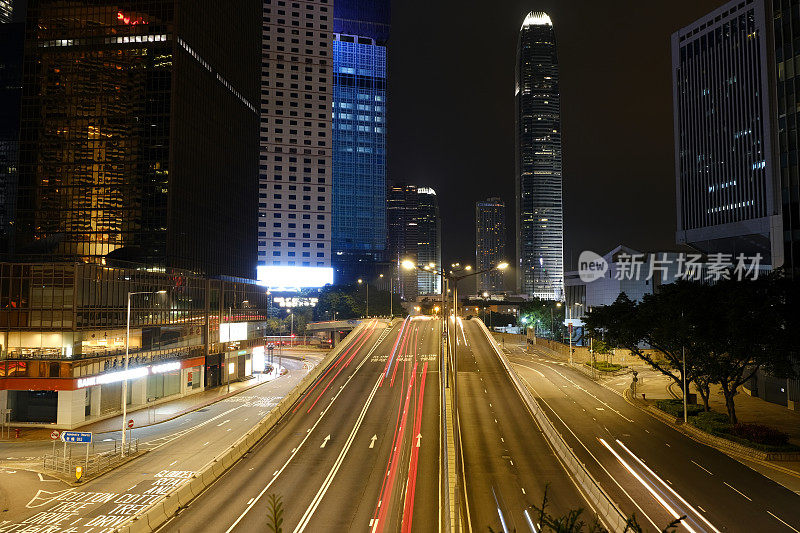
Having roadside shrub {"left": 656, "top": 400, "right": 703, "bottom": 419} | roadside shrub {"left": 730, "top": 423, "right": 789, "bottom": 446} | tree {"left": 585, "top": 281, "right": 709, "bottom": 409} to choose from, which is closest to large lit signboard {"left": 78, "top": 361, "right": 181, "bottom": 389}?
tree {"left": 585, "top": 281, "right": 709, "bottom": 409}

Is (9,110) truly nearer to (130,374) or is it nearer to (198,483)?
(130,374)

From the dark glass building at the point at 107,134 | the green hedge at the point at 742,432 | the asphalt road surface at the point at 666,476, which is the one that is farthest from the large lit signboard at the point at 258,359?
the green hedge at the point at 742,432

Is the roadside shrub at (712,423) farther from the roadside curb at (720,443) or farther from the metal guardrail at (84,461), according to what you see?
the metal guardrail at (84,461)

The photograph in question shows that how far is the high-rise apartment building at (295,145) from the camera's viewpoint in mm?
169375

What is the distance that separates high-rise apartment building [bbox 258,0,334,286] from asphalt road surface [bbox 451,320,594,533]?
117m

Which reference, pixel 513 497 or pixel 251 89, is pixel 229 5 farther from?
pixel 513 497

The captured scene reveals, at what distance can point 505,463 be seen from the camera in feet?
111

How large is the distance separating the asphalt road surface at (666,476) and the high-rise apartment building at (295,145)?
408 feet

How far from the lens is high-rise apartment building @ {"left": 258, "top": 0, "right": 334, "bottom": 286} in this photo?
6668 inches

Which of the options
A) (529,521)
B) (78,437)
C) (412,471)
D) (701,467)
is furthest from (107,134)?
(701,467)

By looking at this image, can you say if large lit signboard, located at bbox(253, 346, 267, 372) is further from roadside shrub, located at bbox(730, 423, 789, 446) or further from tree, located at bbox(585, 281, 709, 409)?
roadside shrub, located at bbox(730, 423, 789, 446)

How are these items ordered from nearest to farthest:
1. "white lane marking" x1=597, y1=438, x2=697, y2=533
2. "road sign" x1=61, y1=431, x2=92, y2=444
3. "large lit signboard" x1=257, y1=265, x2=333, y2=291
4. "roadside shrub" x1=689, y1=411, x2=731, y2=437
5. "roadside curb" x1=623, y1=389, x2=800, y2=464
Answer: "white lane marking" x1=597, y1=438, x2=697, y2=533 < "road sign" x1=61, y1=431, x2=92, y2=444 < "roadside curb" x1=623, y1=389, x2=800, y2=464 < "roadside shrub" x1=689, y1=411, x2=731, y2=437 < "large lit signboard" x1=257, y1=265, x2=333, y2=291

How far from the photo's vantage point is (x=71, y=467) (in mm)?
33750

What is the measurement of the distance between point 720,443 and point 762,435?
8.81ft
